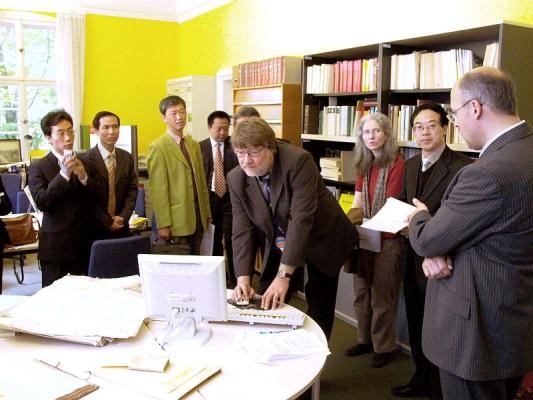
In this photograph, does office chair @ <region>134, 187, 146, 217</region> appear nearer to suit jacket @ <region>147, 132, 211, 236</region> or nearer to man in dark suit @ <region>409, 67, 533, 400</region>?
suit jacket @ <region>147, 132, 211, 236</region>

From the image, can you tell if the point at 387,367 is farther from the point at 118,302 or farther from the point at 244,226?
the point at 118,302

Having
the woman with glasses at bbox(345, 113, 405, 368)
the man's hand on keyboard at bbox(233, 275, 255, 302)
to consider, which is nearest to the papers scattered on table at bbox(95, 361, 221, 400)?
the man's hand on keyboard at bbox(233, 275, 255, 302)

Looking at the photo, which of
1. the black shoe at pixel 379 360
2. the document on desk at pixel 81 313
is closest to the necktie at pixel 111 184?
the document on desk at pixel 81 313

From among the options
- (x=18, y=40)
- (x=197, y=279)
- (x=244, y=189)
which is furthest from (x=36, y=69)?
(x=197, y=279)

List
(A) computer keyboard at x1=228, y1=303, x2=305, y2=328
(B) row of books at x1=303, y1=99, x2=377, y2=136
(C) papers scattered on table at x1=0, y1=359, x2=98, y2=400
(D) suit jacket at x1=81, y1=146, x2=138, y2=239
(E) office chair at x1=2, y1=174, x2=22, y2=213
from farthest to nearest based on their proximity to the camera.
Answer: (E) office chair at x1=2, y1=174, x2=22, y2=213
(B) row of books at x1=303, y1=99, x2=377, y2=136
(D) suit jacket at x1=81, y1=146, x2=138, y2=239
(A) computer keyboard at x1=228, y1=303, x2=305, y2=328
(C) papers scattered on table at x1=0, y1=359, x2=98, y2=400

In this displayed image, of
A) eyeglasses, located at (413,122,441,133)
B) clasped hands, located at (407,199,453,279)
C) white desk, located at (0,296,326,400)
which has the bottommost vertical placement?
white desk, located at (0,296,326,400)

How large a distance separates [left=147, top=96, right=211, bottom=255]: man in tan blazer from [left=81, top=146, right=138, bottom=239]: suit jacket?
0.21m

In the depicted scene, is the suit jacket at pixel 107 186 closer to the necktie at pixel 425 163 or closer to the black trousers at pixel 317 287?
the black trousers at pixel 317 287

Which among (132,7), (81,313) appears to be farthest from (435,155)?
(132,7)

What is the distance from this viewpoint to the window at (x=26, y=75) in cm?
758

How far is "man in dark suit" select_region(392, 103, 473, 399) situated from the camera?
2811mm

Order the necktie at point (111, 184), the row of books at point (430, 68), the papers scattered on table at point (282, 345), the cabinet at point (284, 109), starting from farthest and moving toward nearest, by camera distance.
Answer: the cabinet at point (284, 109) → the necktie at point (111, 184) → the row of books at point (430, 68) → the papers scattered on table at point (282, 345)

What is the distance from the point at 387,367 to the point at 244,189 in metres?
1.71

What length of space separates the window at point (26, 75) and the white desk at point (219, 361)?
6.56m
